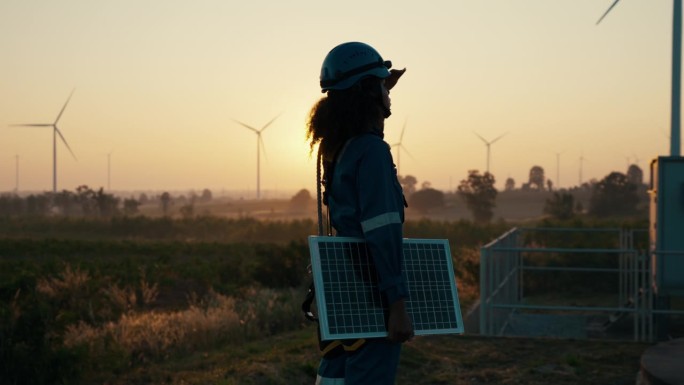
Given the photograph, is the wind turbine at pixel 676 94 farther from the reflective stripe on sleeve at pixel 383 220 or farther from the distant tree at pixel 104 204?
the distant tree at pixel 104 204

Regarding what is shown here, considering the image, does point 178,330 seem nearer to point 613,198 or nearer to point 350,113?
point 350,113

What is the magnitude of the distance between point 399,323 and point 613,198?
8805 centimetres

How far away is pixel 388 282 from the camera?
161 inches

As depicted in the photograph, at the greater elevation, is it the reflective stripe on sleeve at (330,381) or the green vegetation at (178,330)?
the reflective stripe on sleeve at (330,381)

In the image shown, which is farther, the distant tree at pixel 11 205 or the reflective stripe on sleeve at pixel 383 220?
the distant tree at pixel 11 205

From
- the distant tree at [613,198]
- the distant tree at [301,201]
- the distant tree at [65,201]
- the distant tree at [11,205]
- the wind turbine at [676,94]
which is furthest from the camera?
the distant tree at [301,201]

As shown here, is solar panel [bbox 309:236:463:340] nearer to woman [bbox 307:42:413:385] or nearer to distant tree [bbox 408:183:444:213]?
woman [bbox 307:42:413:385]

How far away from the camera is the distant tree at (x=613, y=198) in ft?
287

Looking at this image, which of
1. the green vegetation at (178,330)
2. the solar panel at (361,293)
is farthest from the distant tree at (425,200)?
the solar panel at (361,293)

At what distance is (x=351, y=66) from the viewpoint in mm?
4332

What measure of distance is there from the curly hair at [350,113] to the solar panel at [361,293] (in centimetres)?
46

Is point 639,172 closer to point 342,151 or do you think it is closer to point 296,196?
point 296,196

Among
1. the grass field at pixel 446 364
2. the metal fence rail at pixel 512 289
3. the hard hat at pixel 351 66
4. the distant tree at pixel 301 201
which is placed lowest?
the grass field at pixel 446 364

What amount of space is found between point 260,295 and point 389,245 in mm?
12712
